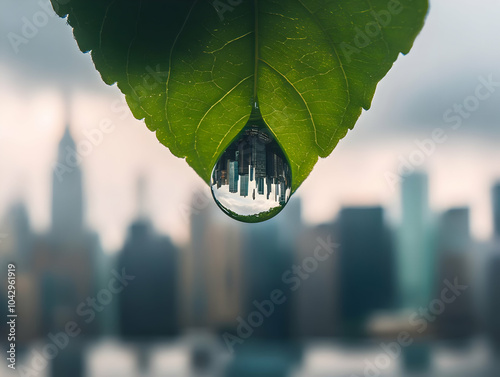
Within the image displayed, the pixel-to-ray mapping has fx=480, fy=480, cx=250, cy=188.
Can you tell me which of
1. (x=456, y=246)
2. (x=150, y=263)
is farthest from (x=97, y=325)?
(x=456, y=246)

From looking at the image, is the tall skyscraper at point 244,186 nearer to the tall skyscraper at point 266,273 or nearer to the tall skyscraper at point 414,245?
the tall skyscraper at point 266,273

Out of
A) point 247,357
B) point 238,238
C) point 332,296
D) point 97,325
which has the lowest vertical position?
point 247,357

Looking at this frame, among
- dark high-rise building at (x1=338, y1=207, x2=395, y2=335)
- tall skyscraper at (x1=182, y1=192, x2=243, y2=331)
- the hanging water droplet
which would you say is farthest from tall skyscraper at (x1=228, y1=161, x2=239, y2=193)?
dark high-rise building at (x1=338, y1=207, x2=395, y2=335)

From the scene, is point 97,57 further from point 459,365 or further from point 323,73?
point 459,365

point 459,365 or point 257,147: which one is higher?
point 257,147

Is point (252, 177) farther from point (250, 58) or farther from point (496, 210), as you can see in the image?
point (496, 210)

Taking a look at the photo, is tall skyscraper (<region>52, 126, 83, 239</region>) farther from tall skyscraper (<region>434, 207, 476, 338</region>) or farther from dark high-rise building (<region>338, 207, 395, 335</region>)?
tall skyscraper (<region>434, 207, 476, 338</region>)
